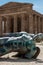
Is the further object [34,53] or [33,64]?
[34,53]

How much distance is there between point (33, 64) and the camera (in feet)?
35.0

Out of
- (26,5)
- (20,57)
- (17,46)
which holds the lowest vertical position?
(20,57)

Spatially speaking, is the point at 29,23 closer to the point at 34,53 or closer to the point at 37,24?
the point at 37,24

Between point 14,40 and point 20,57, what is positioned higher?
point 14,40

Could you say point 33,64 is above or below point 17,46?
below

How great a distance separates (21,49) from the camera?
494 inches

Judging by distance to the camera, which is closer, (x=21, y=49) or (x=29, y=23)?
(x=21, y=49)

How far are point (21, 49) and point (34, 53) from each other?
100 cm

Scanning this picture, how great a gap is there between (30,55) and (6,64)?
263 centimetres

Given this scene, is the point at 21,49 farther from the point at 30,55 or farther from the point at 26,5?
the point at 26,5

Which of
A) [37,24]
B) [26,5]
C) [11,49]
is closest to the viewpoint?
[11,49]

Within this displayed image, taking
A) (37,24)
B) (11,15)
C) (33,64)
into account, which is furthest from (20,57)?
(37,24)

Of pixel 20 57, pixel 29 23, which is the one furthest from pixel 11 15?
pixel 20 57

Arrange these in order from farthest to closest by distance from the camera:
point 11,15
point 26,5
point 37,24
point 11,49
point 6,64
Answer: point 37,24
point 11,15
point 26,5
point 11,49
point 6,64
